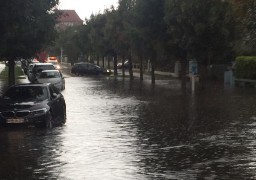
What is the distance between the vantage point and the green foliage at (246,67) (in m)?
39.8

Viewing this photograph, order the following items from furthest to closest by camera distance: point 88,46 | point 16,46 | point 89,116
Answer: point 88,46, point 16,46, point 89,116

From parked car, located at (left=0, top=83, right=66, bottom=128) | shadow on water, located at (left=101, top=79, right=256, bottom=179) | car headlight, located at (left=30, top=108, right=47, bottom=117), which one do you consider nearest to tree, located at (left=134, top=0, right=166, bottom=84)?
shadow on water, located at (left=101, top=79, right=256, bottom=179)

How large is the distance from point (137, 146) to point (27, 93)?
588cm

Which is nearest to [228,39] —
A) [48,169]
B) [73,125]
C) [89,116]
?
[89,116]

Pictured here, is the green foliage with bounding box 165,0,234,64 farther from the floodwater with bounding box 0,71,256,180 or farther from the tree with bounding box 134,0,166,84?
the floodwater with bounding box 0,71,256,180

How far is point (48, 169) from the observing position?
10805mm

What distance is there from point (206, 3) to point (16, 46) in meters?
12.2

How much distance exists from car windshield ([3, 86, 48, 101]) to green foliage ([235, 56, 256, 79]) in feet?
79.4

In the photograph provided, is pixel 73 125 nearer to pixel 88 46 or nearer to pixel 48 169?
pixel 48 169

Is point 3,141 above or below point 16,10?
below

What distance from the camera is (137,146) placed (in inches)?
537

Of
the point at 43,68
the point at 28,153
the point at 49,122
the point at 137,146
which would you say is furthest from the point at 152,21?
the point at 28,153

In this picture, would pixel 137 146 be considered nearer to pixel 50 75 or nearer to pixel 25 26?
pixel 25 26

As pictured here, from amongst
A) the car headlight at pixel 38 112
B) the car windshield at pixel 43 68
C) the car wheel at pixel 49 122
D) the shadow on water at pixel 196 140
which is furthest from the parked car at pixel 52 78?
the car headlight at pixel 38 112
